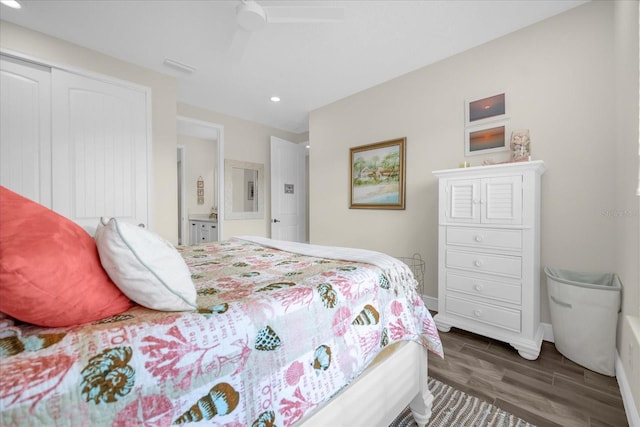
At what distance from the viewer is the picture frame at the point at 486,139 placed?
236 cm

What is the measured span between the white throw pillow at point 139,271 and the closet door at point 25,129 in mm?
2359

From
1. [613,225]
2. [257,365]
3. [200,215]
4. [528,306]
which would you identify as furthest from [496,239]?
[200,215]

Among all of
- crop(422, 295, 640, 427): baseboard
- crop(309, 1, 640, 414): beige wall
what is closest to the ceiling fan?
crop(309, 1, 640, 414): beige wall

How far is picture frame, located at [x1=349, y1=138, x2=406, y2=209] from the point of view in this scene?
3.08 meters

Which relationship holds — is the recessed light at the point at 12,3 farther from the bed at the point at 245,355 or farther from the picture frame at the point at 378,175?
the picture frame at the point at 378,175

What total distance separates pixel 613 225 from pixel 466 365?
4.73ft

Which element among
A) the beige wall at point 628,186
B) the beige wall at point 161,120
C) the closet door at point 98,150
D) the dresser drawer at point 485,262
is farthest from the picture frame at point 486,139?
the closet door at point 98,150

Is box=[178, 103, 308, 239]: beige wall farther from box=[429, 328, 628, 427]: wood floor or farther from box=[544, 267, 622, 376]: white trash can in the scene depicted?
box=[544, 267, 622, 376]: white trash can

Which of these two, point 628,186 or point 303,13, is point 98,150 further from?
point 628,186

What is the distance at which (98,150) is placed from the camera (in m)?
2.59

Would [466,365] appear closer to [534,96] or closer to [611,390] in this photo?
[611,390]

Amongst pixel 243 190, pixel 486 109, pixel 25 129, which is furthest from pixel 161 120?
pixel 486 109

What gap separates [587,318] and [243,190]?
4205mm

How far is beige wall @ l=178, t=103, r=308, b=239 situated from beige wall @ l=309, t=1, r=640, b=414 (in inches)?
95.9
